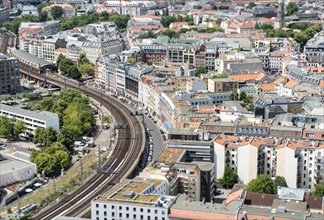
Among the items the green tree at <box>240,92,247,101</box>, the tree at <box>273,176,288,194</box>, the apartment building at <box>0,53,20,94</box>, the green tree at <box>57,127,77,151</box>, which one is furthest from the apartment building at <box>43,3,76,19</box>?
the tree at <box>273,176,288,194</box>

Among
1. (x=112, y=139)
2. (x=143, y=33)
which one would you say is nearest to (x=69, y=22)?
(x=143, y=33)

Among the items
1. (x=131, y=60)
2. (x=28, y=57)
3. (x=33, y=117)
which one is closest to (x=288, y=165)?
(x=33, y=117)

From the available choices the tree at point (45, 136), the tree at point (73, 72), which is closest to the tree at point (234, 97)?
the tree at point (45, 136)

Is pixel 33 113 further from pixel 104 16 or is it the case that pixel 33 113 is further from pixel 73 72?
pixel 104 16

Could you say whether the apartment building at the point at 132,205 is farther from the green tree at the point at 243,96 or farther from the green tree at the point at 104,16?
the green tree at the point at 104,16

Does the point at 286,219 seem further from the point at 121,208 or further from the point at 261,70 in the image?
the point at 261,70

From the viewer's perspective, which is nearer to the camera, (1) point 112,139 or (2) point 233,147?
(2) point 233,147
